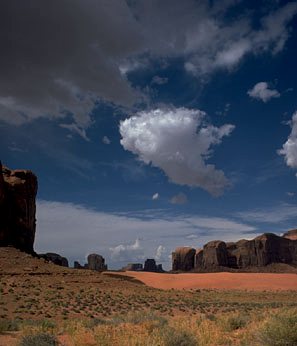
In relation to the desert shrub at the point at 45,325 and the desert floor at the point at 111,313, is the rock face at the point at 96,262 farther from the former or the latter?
the desert shrub at the point at 45,325

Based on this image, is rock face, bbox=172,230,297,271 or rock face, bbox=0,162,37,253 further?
rock face, bbox=172,230,297,271

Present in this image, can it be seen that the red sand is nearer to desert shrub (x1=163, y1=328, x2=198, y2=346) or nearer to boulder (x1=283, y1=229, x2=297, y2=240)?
desert shrub (x1=163, y1=328, x2=198, y2=346)

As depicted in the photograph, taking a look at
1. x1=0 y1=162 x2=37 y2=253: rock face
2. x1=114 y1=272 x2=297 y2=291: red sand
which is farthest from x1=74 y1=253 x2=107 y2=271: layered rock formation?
x1=0 y1=162 x2=37 y2=253: rock face

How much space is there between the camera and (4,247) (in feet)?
156

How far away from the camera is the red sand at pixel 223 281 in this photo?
63.6 meters

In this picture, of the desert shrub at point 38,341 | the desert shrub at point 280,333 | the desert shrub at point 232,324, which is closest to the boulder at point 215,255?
the desert shrub at point 232,324

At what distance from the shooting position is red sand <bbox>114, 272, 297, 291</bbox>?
6356cm

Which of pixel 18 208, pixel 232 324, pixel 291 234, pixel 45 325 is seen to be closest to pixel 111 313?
pixel 45 325

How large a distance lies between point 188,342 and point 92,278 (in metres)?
35.5

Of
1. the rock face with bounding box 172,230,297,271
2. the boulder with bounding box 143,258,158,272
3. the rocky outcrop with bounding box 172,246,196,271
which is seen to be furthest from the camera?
the boulder with bounding box 143,258,158,272

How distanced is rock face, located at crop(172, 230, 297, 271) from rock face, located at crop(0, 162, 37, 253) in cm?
6823

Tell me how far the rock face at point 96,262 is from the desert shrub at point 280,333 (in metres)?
93.2

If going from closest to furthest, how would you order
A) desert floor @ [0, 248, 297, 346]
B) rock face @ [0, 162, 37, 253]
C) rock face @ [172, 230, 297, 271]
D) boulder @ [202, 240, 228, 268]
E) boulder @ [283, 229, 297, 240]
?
1. desert floor @ [0, 248, 297, 346]
2. rock face @ [0, 162, 37, 253]
3. boulder @ [202, 240, 228, 268]
4. rock face @ [172, 230, 297, 271]
5. boulder @ [283, 229, 297, 240]

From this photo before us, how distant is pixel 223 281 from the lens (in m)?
68.2
